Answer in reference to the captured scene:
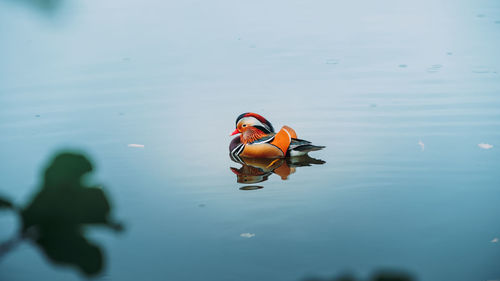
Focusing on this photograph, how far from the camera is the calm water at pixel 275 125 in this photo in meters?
5.10

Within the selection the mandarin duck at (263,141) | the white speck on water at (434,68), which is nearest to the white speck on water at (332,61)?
the white speck on water at (434,68)

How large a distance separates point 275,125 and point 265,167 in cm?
139

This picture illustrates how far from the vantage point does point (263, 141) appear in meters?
8.24

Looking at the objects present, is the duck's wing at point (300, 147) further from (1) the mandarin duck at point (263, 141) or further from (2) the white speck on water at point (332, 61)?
(2) the white speck on water at point (332, 61)

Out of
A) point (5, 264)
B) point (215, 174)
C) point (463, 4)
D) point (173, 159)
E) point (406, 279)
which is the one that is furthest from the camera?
point (463, 4)

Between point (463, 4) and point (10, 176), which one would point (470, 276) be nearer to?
point (10, 176)

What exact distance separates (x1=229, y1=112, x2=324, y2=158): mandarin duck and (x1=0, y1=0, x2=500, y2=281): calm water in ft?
0.86

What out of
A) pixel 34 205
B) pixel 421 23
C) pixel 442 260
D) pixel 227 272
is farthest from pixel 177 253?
pixel 421 23

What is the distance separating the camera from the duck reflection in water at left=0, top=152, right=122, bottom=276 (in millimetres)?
588

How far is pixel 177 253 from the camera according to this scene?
528 centimetres

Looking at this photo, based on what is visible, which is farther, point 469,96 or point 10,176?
point 469,96

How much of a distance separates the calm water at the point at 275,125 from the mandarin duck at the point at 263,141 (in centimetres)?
26

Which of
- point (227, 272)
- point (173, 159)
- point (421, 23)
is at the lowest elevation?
point (227, 272)

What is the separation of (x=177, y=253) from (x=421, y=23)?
13160 mm
